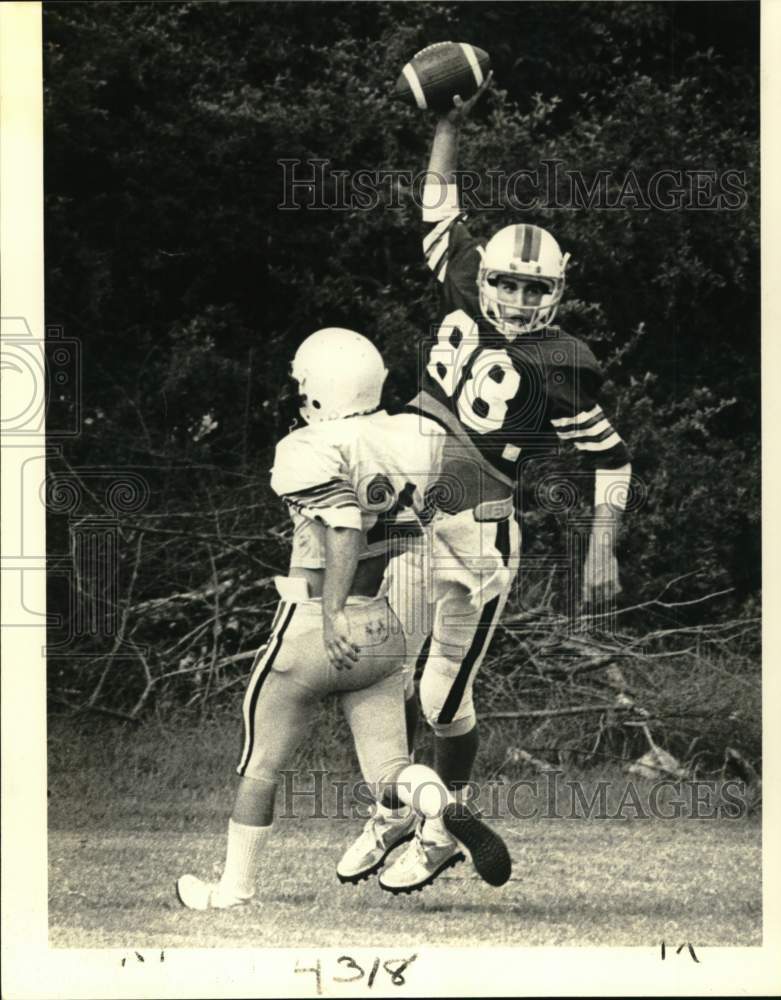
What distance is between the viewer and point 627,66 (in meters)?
6.95

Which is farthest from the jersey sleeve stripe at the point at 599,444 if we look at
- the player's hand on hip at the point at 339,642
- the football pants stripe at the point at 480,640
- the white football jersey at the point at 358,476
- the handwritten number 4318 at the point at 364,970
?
the handwritten number 4318 at the point at 364,970

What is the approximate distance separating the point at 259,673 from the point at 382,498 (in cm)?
75

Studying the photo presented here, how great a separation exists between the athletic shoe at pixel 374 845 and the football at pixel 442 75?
2.51 metres

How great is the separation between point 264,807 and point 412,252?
79.5 inches

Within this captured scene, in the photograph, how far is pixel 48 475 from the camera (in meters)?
6.88

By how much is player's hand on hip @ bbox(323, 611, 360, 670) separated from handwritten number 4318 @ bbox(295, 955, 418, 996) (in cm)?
103

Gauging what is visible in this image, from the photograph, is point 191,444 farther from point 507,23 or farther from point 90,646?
point 507,23

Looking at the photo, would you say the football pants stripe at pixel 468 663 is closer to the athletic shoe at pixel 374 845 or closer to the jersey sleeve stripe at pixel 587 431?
the athletic shoe at pixel 374 845

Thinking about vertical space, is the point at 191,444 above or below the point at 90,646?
above

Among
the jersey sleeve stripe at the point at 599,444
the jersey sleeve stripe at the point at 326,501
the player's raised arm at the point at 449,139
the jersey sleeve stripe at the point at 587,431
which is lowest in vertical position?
the jersey sleeve stripe at the point at 326,501

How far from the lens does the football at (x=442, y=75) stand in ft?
22.5

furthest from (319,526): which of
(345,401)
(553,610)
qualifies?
(553,610)

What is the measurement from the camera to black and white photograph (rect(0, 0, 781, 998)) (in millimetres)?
6805

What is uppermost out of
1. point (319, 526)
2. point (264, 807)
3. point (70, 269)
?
point (70, 269)
